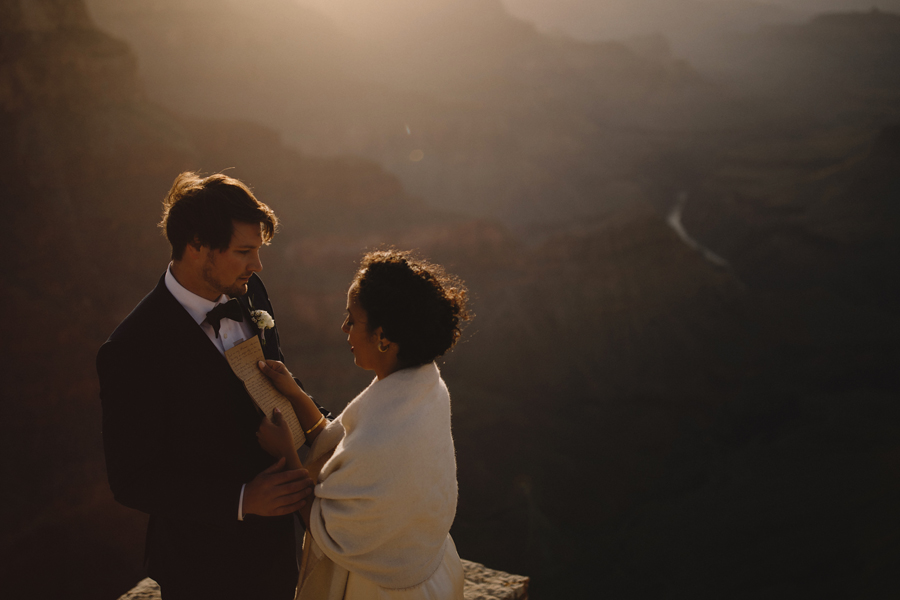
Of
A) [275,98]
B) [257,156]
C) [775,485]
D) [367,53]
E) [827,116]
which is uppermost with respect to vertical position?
[827,116]

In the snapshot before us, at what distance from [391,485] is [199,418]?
2.16ft

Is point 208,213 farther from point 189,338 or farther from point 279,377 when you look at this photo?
point 279,377

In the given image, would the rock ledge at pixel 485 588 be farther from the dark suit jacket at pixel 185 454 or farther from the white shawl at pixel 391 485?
the white shawl at pixel 391 485

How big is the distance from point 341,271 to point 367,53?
13833mm

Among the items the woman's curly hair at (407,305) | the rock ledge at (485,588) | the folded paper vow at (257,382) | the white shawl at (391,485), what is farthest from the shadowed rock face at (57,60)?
the white shawl at (391,485)

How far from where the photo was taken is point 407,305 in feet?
5.00

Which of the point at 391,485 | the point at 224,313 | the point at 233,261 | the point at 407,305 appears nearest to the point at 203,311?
the point at 224,313

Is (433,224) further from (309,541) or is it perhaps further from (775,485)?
(309,541)

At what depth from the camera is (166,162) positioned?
12023 millimetres

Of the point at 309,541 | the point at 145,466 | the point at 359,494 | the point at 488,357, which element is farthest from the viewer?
the point at 488,357

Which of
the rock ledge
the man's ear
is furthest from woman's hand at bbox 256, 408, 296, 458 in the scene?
the rock ledge

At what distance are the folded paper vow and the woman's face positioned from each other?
1.13 feet

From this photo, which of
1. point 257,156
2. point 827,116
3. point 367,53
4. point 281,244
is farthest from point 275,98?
point 827,116

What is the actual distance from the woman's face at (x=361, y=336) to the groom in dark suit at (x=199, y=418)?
385mm
